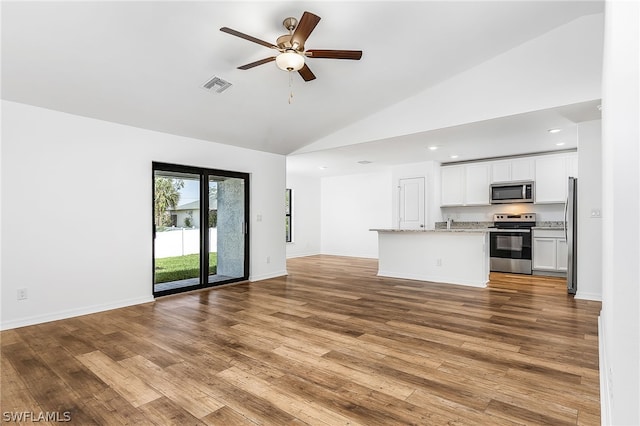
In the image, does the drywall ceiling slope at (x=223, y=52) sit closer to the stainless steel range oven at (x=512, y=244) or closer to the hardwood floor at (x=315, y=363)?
the hardwood floor at (x=315, y=363)

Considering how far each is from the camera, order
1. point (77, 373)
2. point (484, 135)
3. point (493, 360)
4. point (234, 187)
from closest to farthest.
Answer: point (77, 373), point (493, 360), point (484, 135), point (234, 187)

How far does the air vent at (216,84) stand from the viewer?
3.78m

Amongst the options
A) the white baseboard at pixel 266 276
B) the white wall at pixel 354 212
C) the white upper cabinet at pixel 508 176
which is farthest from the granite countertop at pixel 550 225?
the white baseboard at pixel 266 276

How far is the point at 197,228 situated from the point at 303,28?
3.69 m

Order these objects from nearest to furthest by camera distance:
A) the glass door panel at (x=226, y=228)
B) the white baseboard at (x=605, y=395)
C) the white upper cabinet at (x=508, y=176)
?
the white baseboard at (x=605, y=395), the glass door panel at (x=226, y=228), the white upper cabinet at (x=508, y=176)

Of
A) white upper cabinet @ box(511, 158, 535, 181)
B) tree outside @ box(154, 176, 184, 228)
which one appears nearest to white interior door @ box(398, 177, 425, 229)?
white upper cabinet @ box(511, 158, 535, 181)

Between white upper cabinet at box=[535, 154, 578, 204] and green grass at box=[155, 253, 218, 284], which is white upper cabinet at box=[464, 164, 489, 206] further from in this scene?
green grass at box=[155, 253, 218, 284]

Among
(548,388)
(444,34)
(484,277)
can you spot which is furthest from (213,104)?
(484,277)

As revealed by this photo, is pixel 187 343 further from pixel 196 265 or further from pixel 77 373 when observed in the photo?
pixel 196 265

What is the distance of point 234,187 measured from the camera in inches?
235

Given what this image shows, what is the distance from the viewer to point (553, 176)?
6.47m

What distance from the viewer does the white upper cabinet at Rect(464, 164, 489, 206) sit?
23.7 ft

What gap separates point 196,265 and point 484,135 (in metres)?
4.98

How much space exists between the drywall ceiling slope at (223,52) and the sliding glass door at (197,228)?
0.89m
